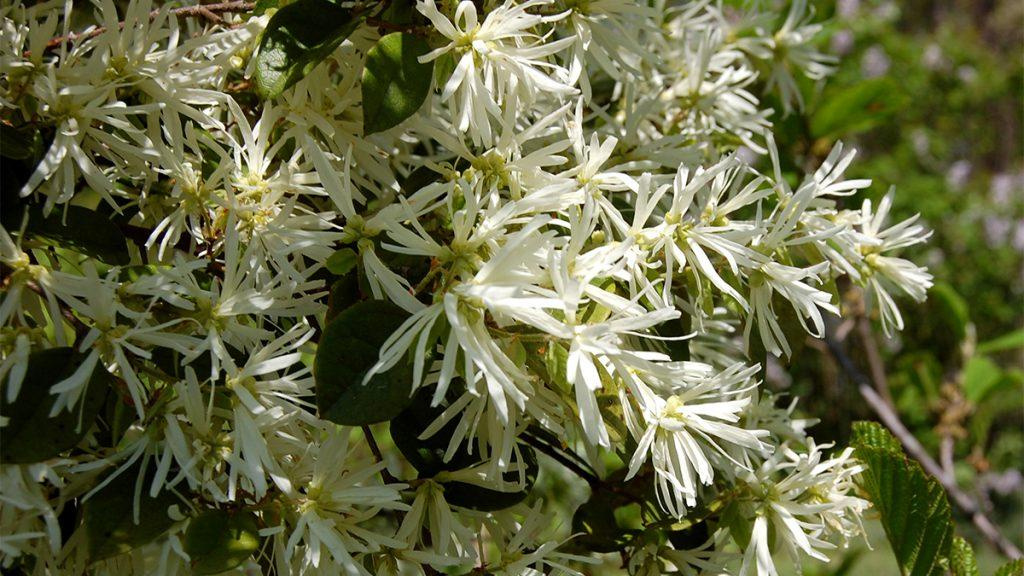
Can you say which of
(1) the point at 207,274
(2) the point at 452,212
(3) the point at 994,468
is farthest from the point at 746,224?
(3) the point at 994,468

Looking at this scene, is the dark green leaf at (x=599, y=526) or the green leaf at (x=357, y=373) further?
the dark green leaf at (x=599, y=526)

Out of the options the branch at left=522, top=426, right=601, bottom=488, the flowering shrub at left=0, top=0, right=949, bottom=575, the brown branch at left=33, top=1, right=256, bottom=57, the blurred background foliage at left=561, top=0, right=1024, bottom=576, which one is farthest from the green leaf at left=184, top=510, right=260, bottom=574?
the blurred background foliage at left=561, top=0, right=1024, bottom=576

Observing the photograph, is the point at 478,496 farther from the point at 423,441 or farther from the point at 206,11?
the point at 206,11

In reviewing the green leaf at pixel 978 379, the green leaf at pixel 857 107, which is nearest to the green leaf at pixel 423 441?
the green leaf at pixel 857 107

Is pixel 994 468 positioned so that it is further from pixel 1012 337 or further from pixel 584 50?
pixel 584 50

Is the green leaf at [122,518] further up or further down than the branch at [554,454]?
further up

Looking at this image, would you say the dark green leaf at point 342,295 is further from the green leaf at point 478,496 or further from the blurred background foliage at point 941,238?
the blurred background foliage at point 941,238
